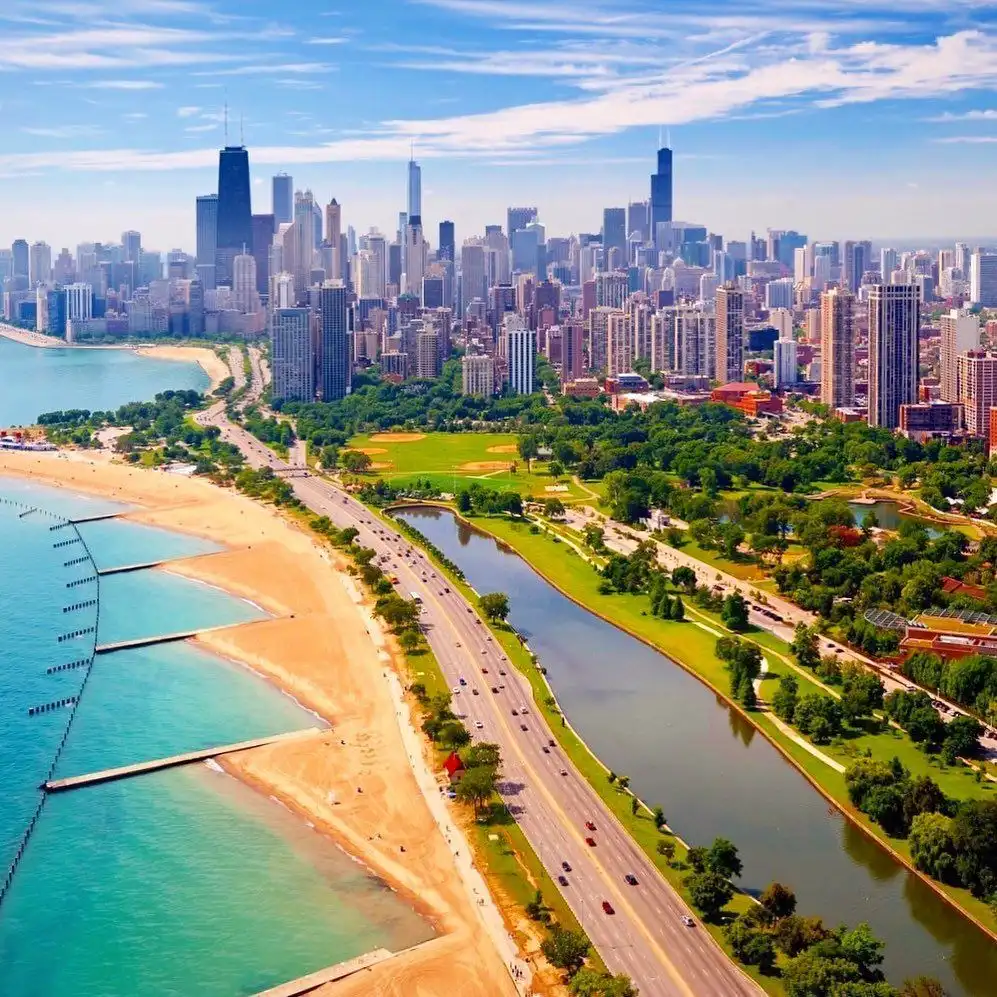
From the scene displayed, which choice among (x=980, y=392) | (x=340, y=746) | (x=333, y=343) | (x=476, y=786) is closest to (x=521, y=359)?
(x=333, y=343)

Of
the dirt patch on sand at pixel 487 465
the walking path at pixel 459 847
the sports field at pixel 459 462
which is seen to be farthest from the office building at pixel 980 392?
the walking path at pixel 459 847

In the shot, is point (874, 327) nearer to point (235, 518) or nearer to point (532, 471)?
point (532, 471)

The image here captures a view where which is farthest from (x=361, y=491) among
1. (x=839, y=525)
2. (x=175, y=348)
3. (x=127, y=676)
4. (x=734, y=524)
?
(x=175, y=348)

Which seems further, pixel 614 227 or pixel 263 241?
pixel 614 227

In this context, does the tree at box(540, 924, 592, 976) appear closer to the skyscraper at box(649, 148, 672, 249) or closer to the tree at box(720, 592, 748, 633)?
the tree at box(720, 592, 748, 633)

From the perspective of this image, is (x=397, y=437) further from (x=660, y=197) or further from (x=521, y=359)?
(x=660, y=197)

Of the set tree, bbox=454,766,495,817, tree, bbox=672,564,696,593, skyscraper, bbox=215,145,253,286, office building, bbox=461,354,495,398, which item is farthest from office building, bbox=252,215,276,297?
tree, bbox=454,766,495,817

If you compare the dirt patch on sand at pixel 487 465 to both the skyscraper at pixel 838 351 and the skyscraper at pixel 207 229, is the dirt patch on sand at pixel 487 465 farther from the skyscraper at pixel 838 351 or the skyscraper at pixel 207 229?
the skyscraper at pixel 207 229
